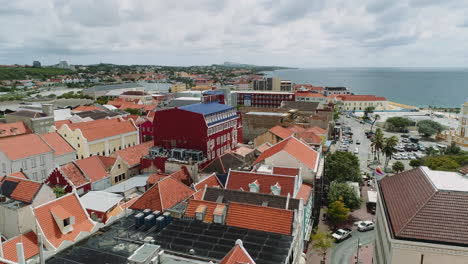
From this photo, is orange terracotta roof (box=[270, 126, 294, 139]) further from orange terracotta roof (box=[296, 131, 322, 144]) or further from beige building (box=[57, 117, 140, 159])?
beige building (box=[57, 117, 140, 159])

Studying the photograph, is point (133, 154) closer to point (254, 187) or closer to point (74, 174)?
point (74, 174)

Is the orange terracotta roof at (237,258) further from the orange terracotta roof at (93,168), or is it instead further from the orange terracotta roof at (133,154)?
the orange terracotta roof at (133,154)

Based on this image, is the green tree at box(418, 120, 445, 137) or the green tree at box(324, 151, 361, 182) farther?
the green tree at box(418, 120, 445, 137)

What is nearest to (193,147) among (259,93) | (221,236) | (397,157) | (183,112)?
(183,112)

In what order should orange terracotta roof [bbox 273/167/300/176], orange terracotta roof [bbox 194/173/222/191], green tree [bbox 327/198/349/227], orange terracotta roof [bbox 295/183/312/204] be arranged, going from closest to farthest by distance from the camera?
orange terracotta roof [bbox 295/183/312/204] → orange terracotta roof [bbox 194/173/222/191] → orange terracotta roof [bbox 273/167/300/176] → green tree [bbox 327/198/349/227]

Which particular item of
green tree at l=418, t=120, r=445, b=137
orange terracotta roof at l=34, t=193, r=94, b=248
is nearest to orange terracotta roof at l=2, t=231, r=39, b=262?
orange terracotta roof at l=34, t=193, r=94, b=248

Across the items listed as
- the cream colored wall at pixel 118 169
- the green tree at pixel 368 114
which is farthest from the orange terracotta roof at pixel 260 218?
the green tree at pixel 368 114

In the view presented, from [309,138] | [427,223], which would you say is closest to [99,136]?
[309,138]
